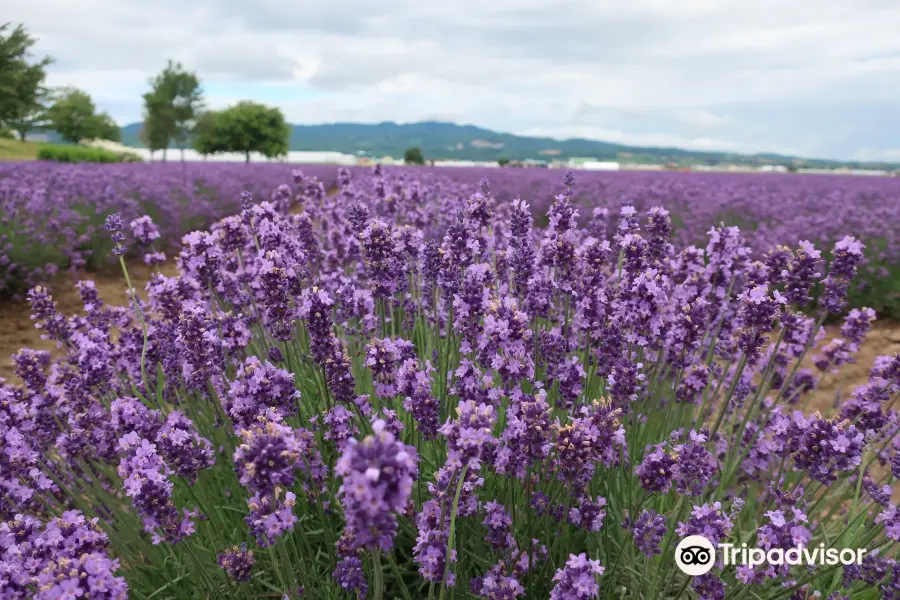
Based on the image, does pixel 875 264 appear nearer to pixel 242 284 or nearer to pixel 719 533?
pixel 719 533

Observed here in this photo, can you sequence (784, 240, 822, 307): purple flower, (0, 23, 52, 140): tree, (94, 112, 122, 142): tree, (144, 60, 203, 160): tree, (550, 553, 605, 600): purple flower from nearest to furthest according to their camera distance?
(550, 553, 605, 600): purple flower < (784, 240, 822, 307): purple flower < (0, 23, 52, 140): tree < (144, 60, 203, 160): tree < (94, 112, 122, 142): tree

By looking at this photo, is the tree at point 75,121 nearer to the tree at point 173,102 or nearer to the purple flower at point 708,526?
the tree at point 173,102

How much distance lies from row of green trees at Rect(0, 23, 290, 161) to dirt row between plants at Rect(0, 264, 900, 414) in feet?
91.7

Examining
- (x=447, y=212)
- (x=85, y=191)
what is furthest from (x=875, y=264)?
(x=85, y=191)

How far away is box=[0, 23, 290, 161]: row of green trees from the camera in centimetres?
3011

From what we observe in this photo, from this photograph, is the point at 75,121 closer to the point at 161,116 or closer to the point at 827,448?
the point at 161,116

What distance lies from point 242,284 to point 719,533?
3195mm

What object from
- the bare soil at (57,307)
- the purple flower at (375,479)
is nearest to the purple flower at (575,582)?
the purple flower at (375,479)

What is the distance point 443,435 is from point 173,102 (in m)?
48.6

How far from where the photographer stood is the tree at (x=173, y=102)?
4156 cm

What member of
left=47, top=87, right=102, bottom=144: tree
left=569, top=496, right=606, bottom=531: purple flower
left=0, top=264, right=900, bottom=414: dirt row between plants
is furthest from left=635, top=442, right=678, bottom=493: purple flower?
left=47, top=87, right=102, bottom=144: tree

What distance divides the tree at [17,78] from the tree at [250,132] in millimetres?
19128

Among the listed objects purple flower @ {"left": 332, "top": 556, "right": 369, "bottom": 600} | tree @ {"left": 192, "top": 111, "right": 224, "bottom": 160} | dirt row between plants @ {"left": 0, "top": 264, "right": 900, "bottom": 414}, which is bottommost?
dirt row between plants @ {"left": 0, "top": 264, "right": 900, "bottom": 414}

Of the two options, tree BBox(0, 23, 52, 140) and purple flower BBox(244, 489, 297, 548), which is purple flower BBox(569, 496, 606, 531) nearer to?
purple flower BBox(244, 489, 297, 548)
